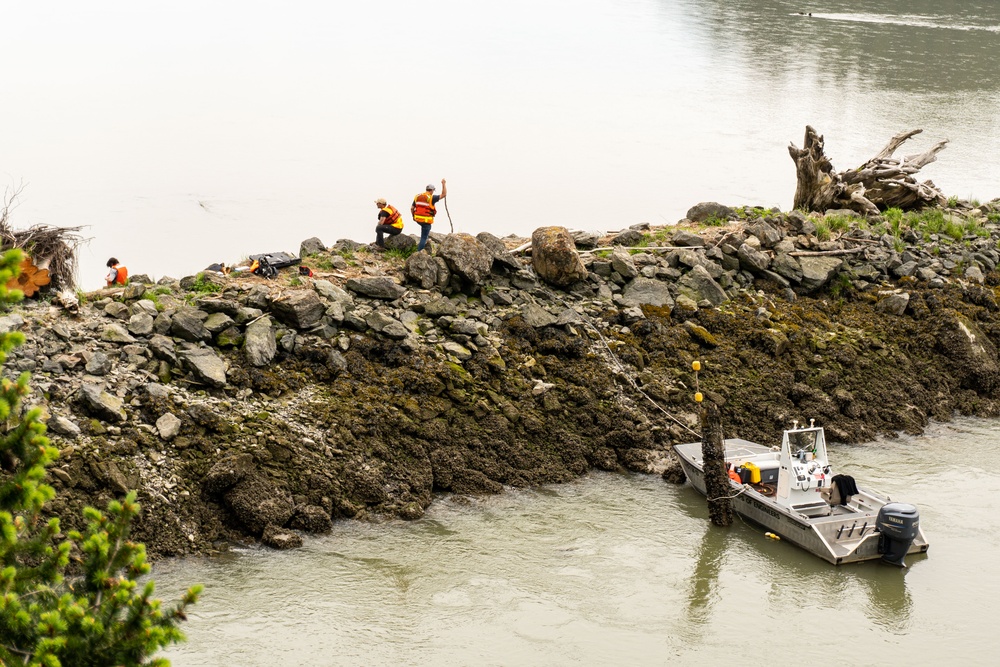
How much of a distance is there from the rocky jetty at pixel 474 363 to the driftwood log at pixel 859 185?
2238 mm

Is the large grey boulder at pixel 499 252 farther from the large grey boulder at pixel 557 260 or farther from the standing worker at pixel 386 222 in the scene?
the standing worker at pixel 386 222

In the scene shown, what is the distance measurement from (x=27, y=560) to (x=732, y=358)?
12280 millimetres

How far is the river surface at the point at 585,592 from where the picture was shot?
14.7 m

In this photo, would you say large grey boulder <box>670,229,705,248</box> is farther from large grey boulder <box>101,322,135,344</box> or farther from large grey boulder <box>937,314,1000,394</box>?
large grey boulder <box>101,322,135,344</box>

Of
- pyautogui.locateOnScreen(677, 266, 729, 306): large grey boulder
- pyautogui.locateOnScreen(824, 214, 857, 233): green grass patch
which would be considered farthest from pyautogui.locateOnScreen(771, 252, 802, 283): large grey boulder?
pyautogui.locateOnScreen(824, 214, 857, 233): green grass patch

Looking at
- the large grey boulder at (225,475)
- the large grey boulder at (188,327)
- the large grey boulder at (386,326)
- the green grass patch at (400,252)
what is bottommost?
the large grey boulder at (225,475)

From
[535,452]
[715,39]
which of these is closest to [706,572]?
[535,452]

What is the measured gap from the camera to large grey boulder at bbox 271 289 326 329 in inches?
742

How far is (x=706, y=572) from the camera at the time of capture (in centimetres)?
1683

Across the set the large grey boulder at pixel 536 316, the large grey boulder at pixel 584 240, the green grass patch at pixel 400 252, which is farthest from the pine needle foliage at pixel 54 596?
the large grey boulder at pixel 584 240

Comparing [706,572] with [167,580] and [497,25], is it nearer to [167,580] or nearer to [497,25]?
[167,580]

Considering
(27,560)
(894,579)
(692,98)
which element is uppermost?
(692,98)

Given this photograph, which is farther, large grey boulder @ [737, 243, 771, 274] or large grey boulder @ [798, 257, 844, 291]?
large grey boulder @ [798, 257, 844, 291]

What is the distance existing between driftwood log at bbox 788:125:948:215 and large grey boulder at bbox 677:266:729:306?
6331 mm
